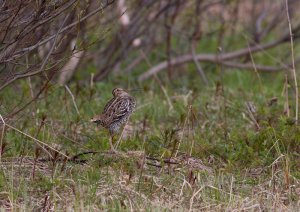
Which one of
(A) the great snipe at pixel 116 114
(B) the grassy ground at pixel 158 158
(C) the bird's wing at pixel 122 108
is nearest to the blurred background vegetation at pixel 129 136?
(B) the grassy ground at pixel 158 158

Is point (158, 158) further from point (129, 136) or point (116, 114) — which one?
point (129, 136)

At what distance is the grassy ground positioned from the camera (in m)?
6.38

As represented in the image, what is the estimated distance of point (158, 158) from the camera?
24.3 feet

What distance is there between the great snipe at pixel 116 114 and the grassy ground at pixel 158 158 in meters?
0.21

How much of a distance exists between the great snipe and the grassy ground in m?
0.21

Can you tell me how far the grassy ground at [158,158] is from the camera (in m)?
6.38

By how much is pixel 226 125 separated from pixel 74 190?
2774mm

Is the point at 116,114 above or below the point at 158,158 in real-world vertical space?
above

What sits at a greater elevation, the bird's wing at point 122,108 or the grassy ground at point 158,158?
the bird's wing at point 122,108

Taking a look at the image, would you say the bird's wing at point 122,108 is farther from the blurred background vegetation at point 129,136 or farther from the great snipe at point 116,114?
the blurred background vegetation at point 129,136

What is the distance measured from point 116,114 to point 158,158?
56 cm

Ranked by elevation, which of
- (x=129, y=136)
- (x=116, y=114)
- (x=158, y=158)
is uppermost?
(x=116, y=114)

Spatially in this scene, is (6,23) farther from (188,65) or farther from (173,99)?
(188,65)

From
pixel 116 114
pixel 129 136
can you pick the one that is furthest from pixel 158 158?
pixel 129 136
